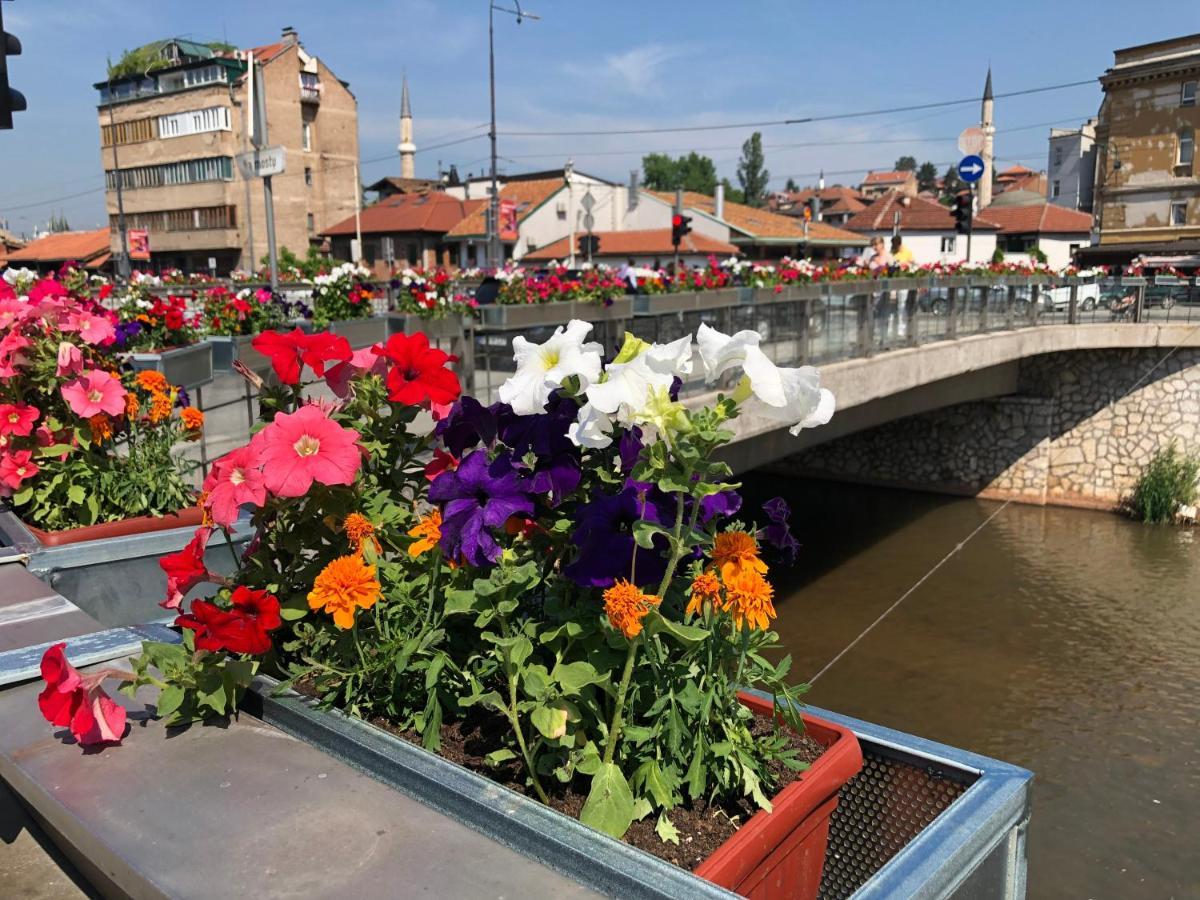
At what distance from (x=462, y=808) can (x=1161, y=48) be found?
4892 cm

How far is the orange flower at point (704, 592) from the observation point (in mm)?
1646

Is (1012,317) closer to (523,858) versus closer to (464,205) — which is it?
(523,858)

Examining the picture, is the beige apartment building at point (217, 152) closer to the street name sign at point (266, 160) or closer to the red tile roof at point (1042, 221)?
the red tile roof at point (1042, 221)

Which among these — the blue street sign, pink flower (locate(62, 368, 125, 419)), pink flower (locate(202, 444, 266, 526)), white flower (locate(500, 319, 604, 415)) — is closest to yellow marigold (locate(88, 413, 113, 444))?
pink flower (locate(62, 368, 125, 419))

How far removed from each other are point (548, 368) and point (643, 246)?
4902 centimetres

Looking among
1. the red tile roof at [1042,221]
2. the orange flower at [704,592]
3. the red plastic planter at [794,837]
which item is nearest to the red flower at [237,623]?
the orange flower at [704,592]

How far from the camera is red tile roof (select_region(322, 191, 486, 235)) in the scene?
58344 millimetres

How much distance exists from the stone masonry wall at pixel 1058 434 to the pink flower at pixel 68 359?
21.1m

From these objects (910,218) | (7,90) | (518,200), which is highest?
(518,200)

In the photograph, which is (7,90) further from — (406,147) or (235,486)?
(406,147)

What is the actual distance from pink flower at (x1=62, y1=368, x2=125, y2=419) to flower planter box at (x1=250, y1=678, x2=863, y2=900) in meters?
2.08

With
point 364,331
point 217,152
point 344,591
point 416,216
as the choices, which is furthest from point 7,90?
point 217,152

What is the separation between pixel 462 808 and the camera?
4.94 feet

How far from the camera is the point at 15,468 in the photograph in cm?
355
